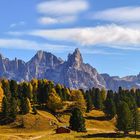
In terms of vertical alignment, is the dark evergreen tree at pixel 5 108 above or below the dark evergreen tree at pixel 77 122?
above

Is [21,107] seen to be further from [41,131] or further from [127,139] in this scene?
→ [127,139]

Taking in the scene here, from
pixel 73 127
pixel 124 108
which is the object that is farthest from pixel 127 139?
pixel 73 127

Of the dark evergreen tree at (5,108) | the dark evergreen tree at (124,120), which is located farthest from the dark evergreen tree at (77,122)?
the dark evergreen tree at (5,108)

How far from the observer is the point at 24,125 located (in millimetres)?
176375

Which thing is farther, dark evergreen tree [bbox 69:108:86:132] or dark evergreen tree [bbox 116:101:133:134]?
dark evergreen tree [bbox 69:108:86:132]

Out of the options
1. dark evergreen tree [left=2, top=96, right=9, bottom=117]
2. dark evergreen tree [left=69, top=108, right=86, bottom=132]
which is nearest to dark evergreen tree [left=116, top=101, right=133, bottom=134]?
dark evergreen tree [left=69, top=108, right=86, bottom=132]

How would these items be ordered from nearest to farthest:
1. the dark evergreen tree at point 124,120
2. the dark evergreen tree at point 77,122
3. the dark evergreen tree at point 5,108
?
the dark evergreen tree at point 124,120
the dark evergreen tree at point 77,122
the dark evergreen tree at point 5,108

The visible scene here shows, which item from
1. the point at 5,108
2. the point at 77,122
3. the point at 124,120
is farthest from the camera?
the point at 5,108

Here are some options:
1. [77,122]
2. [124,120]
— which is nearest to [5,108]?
[77,122]

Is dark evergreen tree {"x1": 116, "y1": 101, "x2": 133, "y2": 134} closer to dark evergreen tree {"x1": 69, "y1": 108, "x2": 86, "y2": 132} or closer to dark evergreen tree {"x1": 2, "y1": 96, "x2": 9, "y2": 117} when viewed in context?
dark evergreen tree {"x1": 69, "y1": 108, "x2": 86, "y2": 132}

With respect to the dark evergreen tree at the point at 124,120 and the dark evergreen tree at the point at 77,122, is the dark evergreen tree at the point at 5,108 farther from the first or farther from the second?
the dark evergreen tree at the point at 124,120

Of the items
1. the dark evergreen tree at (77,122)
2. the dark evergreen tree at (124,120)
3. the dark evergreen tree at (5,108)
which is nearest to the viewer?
the dark evergreen tree at (124,120)

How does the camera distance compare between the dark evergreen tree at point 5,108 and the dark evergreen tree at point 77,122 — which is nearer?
the dark evergreen tree at point 77,122

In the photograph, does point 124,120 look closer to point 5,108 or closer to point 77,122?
point 77,122
